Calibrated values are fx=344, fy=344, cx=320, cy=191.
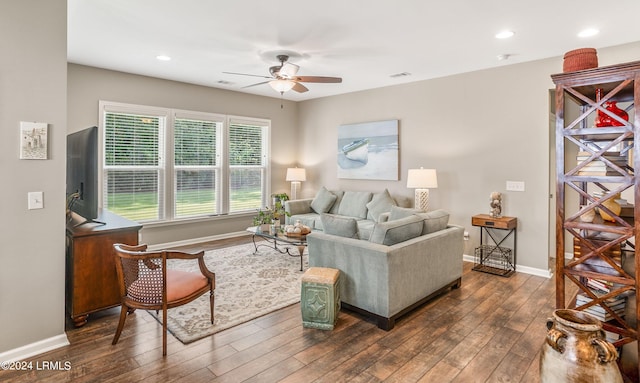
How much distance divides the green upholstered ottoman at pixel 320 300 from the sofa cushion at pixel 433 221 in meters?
1.16

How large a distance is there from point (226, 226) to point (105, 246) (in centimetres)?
351

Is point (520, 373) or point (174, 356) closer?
point (520, 373)

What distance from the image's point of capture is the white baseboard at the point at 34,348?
7.84 feet

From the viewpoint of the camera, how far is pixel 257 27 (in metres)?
3.49

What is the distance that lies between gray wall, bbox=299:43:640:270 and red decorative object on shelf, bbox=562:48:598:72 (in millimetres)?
2824

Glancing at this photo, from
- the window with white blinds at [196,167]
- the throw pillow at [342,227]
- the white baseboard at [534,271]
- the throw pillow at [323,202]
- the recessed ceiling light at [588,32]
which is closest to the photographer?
the throw pillow at [342,227]

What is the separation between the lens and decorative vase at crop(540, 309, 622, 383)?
1461mm

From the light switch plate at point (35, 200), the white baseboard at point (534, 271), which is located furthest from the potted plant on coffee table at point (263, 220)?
the white baseboard at point (534, 271)

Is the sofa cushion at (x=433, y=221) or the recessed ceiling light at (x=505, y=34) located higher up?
the recessed ceiling light at (x=505, y=34)

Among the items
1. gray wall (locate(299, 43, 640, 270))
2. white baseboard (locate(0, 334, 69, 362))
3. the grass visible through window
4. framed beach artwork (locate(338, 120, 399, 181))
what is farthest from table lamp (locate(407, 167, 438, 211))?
white baseboard (locate(0, 334, 69, 362))

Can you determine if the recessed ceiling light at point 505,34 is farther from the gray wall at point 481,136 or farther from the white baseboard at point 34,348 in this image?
the white baseboard at point 34,348

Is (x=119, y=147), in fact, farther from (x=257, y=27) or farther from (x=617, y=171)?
(x=617, y=171)

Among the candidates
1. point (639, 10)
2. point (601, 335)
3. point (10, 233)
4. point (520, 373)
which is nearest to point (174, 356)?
point (10, 233)

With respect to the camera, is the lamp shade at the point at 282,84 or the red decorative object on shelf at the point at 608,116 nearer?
the red decorative object on shelf at the point at 608,116
